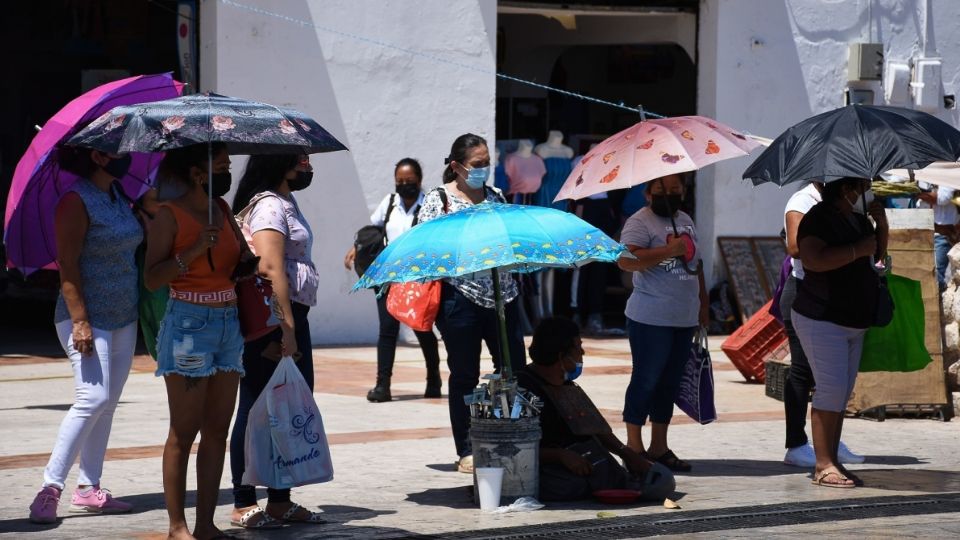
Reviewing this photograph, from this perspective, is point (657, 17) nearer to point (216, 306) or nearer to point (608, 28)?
point (608, 28)

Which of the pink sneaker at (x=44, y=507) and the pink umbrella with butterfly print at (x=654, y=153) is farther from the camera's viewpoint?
the pink umbrella with butterfly print at (x=654, y=153)

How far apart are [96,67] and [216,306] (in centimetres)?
1444

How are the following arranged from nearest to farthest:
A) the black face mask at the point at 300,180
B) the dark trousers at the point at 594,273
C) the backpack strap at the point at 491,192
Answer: the black face mask at the point at 300,180 → the backpack strap at the point at 491,192 → the dark trousers at the point at 594,273

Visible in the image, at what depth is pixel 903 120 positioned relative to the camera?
786cm

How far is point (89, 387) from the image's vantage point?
6.97 m

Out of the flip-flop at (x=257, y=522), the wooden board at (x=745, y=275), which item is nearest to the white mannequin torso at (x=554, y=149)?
the wooden board at (x=745, y=275)

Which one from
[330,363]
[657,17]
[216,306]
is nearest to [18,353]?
[330,363]

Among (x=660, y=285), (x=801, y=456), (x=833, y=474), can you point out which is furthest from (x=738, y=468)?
(x=660, y=285)

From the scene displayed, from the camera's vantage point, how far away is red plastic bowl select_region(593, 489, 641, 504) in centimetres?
744

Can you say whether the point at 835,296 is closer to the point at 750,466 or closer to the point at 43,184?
the point at 750,466

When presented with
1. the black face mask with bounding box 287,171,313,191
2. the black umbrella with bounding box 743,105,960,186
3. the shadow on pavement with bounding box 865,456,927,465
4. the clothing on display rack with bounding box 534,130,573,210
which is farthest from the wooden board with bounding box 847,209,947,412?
the clothing on display rack with bounding box 534,130,573,210

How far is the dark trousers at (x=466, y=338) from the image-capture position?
8023 mm

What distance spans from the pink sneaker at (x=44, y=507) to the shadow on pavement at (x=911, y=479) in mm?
4082

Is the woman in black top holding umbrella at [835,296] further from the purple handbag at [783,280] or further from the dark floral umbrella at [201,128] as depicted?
the dark floral umbrella at [201,128]
